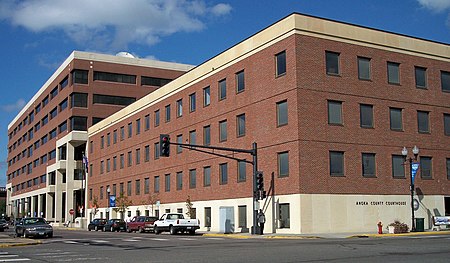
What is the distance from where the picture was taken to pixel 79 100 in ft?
301

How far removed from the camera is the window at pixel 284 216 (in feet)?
133

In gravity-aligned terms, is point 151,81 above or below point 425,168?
above

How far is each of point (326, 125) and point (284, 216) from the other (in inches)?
276

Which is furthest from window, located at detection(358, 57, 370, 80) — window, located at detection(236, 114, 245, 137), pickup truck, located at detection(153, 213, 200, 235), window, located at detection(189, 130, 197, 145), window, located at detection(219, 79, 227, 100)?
window, located at detection(189, 130, 197, 145)

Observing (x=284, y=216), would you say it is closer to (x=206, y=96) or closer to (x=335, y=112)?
(x=335, y=112)

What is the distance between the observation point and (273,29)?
43438 millimetres

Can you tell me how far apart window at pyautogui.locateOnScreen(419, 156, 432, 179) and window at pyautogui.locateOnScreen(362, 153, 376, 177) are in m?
4.75

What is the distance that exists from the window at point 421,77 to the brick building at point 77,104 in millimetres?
53166

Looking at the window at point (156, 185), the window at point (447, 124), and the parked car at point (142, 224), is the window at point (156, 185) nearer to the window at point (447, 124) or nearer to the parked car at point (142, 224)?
the parked car at point (142, 224)

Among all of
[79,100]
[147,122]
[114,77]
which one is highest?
[114,77]

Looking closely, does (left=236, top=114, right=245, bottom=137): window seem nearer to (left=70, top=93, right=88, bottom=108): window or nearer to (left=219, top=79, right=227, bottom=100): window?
(left=219, top=79, right=227, bottom=100): window

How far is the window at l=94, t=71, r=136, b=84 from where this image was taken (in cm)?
9369

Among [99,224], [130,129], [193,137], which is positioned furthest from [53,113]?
[193,137]

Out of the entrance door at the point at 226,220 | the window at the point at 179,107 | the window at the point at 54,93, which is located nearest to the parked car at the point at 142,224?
the entrance door at the point at 226,220
